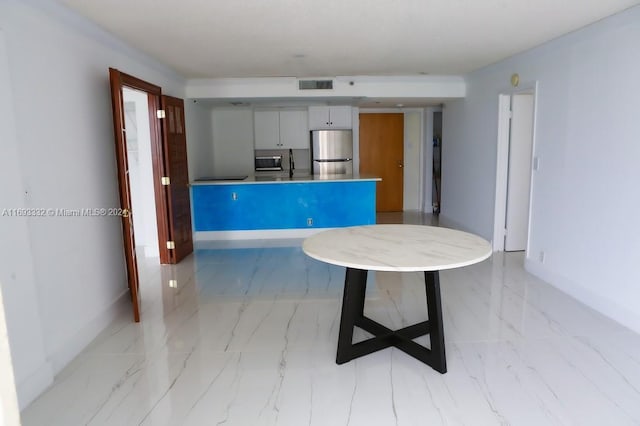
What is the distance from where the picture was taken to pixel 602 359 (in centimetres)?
269

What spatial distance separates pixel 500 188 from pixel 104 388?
179 inches

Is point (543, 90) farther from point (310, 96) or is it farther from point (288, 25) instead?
point (310, 96)

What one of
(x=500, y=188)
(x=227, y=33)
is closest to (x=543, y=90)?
(x=500, y=188)

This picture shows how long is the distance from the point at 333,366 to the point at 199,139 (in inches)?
192

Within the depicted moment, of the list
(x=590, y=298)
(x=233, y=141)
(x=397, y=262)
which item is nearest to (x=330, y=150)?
(x=233, y=141)

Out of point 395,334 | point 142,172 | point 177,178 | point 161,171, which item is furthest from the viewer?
point 142,172

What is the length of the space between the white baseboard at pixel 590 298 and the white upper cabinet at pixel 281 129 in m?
4.34

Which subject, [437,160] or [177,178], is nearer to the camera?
[177,178]

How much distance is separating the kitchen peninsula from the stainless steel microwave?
151 cm

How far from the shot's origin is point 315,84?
20.0ft

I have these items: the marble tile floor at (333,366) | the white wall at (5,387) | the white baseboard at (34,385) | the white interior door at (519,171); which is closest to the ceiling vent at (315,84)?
the white interior door at (519,171)

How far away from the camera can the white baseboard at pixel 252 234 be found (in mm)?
6137

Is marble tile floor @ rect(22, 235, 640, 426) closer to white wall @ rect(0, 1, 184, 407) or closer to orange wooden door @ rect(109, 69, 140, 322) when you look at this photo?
white wall @ rect(0, 1, 184, 407)

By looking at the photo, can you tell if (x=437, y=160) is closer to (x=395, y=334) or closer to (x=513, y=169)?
(x=513, y=169)
